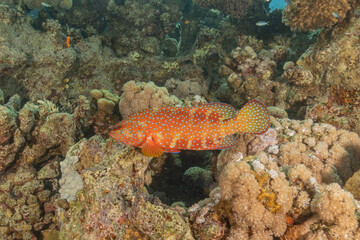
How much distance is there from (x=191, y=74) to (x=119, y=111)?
5.16 m

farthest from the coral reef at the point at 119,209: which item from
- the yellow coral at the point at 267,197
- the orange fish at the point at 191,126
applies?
the yellow coral at the point at 267,197

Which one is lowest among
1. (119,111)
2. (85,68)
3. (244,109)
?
(85,68)

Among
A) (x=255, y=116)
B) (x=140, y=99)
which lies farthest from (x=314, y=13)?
(x=140, y=99)

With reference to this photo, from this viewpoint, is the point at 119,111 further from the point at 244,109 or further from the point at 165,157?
the point at 244,109

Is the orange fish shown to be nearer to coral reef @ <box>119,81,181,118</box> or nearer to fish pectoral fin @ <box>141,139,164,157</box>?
fish pectoral fin @ <box>141,139,164,157</box>

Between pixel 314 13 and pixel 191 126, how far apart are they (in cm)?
580

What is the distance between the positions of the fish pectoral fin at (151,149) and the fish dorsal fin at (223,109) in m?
1.07

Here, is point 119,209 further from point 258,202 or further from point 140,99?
point 140,99

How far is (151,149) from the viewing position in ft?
12.4

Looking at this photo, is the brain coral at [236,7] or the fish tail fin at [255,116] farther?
the brain coral at [236,7]

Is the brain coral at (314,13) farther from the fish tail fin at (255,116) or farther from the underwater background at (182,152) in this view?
the fish tail fin at (255,116)

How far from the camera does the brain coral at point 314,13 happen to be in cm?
639

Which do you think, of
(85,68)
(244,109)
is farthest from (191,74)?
(244,109)

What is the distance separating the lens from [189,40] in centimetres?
1611
